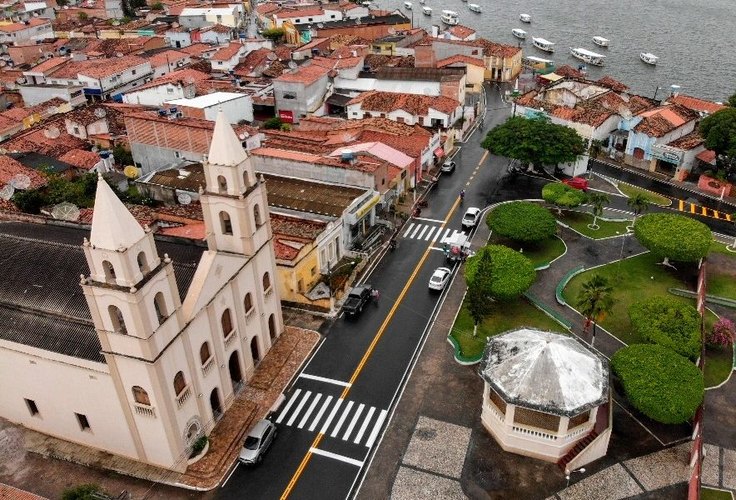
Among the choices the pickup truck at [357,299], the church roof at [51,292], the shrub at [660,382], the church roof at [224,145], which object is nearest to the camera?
the church roof at [51,292]

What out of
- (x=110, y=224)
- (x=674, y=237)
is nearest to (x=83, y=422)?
(x=110, y=224)

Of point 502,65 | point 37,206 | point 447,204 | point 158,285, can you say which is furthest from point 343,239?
point 502,65

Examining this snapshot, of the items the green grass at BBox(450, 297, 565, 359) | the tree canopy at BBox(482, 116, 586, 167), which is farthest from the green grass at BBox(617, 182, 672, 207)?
the green grass at BBox(450, 297, 565, 359)

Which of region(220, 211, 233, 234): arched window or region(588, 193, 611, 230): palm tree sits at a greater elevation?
region(220, 211, 233, 234): arched window

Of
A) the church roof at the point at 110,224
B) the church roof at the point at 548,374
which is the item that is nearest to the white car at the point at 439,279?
the church roof at the point at 548,374

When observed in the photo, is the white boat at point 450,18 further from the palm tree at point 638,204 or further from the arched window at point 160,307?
the arched window at point 160,307

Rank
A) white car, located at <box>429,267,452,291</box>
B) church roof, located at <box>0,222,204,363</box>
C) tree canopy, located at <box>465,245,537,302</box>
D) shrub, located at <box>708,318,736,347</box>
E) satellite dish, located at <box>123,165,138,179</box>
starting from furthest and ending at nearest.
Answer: satellite dish, located at <box>123,165,138,179</box> < white car, located at <box>429,267,452,291</box> < tree canopy, located at <box>465,245,537,302</box> < shrub, located at <box>708,318,736,347</box> < church roof, located at <box>0,222,204,363</box>

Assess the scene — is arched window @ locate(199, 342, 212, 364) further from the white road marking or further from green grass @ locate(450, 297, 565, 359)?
green grass @ locate(450, 297, 565, 359)
